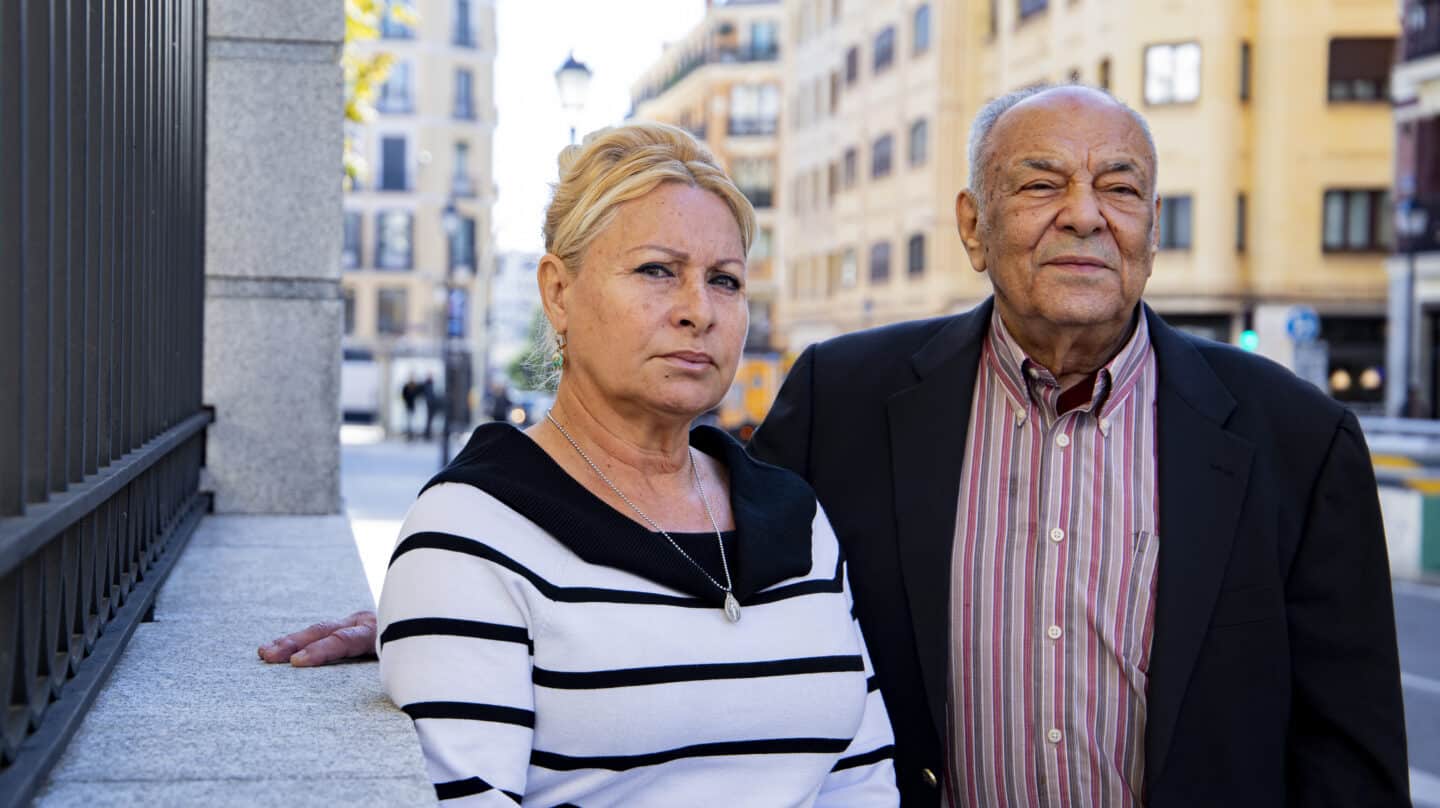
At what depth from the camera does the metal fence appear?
6.84ft

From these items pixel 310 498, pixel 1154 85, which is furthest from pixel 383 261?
pixel 310 498

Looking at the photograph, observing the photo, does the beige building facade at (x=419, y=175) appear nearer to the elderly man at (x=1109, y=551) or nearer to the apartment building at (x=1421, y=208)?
the apartment building at (x=1421, y=208)

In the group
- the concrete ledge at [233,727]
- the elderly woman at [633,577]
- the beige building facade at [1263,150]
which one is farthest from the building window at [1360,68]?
the elderly woman at [633,577]

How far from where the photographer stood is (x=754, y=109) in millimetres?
82688

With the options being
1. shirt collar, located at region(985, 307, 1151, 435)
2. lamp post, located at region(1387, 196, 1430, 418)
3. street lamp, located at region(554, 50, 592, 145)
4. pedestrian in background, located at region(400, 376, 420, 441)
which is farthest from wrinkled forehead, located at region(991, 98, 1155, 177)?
pedestrian in background, located at region(400, 376, 420, 441)

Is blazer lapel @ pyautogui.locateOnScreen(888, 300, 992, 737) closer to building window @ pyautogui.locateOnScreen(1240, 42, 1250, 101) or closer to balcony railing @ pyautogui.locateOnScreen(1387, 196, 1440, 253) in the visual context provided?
balcony railing @ pyautogui.locateOnScreen(1387, 196, 1440, 253)

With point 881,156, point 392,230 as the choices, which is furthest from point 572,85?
point 392,230

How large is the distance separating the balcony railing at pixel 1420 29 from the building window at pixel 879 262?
53.5 feet

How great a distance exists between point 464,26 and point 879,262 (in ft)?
120

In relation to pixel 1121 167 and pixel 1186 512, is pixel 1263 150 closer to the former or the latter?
pixel 1121 167

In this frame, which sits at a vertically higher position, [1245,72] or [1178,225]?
[1245,72]

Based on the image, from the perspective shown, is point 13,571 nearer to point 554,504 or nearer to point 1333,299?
point 554,504

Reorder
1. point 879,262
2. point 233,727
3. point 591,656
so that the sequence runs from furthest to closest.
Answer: point 879,262
point 591,656
point 233,727

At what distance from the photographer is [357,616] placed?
3.35 m
